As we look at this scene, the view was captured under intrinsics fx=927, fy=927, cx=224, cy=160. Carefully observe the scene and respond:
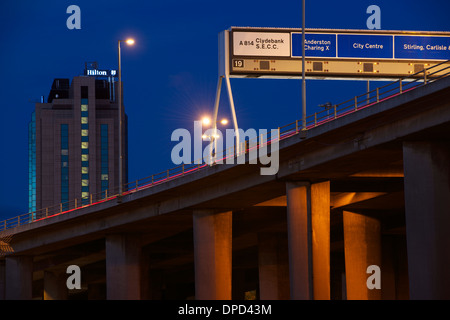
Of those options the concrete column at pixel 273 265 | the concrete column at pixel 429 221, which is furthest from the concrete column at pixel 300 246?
the concrete column at pixel 273 265

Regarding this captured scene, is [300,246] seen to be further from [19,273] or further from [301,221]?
[19,273]

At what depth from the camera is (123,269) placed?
7369 cm

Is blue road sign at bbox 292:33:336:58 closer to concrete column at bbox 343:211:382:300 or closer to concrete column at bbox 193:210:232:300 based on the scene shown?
concrete column at bbox 343:211:382:300

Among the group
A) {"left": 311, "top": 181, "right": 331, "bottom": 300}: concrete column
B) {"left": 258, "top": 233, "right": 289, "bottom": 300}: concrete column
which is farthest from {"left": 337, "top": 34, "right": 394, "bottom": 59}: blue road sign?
{"left": 258, "top": 233, "right": 289, "bottom": 300}: concrete column

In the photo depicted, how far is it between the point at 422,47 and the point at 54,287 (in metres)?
56.8

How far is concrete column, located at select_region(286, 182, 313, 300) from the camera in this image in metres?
51.9

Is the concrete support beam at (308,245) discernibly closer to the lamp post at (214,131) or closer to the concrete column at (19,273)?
the lamp post at (214,131)

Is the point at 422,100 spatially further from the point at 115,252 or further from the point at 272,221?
the point at 115,252

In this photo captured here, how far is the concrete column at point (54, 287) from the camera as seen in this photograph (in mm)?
100000

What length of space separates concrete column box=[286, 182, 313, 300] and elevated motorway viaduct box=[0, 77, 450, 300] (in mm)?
62

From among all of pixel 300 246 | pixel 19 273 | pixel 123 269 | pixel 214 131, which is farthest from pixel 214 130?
pixel 19 273

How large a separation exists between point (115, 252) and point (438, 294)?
1573 inches
